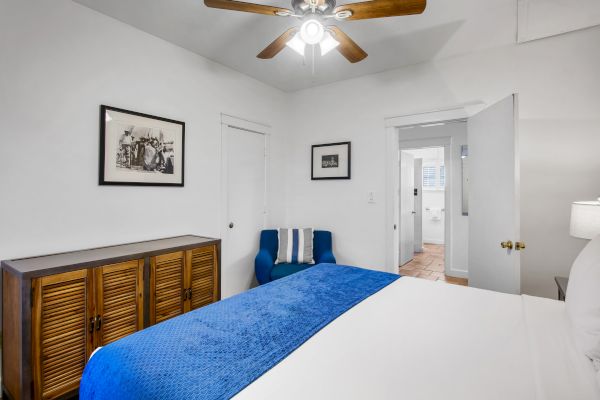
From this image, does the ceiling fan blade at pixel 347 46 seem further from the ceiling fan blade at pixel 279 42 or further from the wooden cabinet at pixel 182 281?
the wooden cabinet at pixel 182 281

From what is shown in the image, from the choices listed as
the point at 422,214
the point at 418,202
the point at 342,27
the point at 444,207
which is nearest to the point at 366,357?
the point at 342,27

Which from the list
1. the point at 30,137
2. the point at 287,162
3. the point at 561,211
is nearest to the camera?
the point at 30,137

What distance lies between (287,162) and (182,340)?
10.2 feet

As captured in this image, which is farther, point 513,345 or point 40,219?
point 40,219

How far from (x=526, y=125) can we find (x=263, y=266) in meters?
2.82

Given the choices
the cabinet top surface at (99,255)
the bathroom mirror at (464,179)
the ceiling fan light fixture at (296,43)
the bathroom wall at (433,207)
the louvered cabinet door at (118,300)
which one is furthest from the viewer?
the bathroom wall at (433,207)

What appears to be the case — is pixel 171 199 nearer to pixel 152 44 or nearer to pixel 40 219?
pixel 40 219

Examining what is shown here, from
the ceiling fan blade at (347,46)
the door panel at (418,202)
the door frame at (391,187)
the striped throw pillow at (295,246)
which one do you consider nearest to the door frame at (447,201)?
the door panel at (418,202)

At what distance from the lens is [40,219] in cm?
195

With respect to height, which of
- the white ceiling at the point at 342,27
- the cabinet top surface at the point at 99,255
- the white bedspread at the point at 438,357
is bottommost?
the white bedspread at the point at 438,357

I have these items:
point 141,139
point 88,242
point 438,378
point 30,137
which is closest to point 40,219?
point 88,242

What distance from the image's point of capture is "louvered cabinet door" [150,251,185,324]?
7.06 feet

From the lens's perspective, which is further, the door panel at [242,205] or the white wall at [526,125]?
the door panel at [242,205]

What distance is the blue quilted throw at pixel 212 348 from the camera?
3.03ft
